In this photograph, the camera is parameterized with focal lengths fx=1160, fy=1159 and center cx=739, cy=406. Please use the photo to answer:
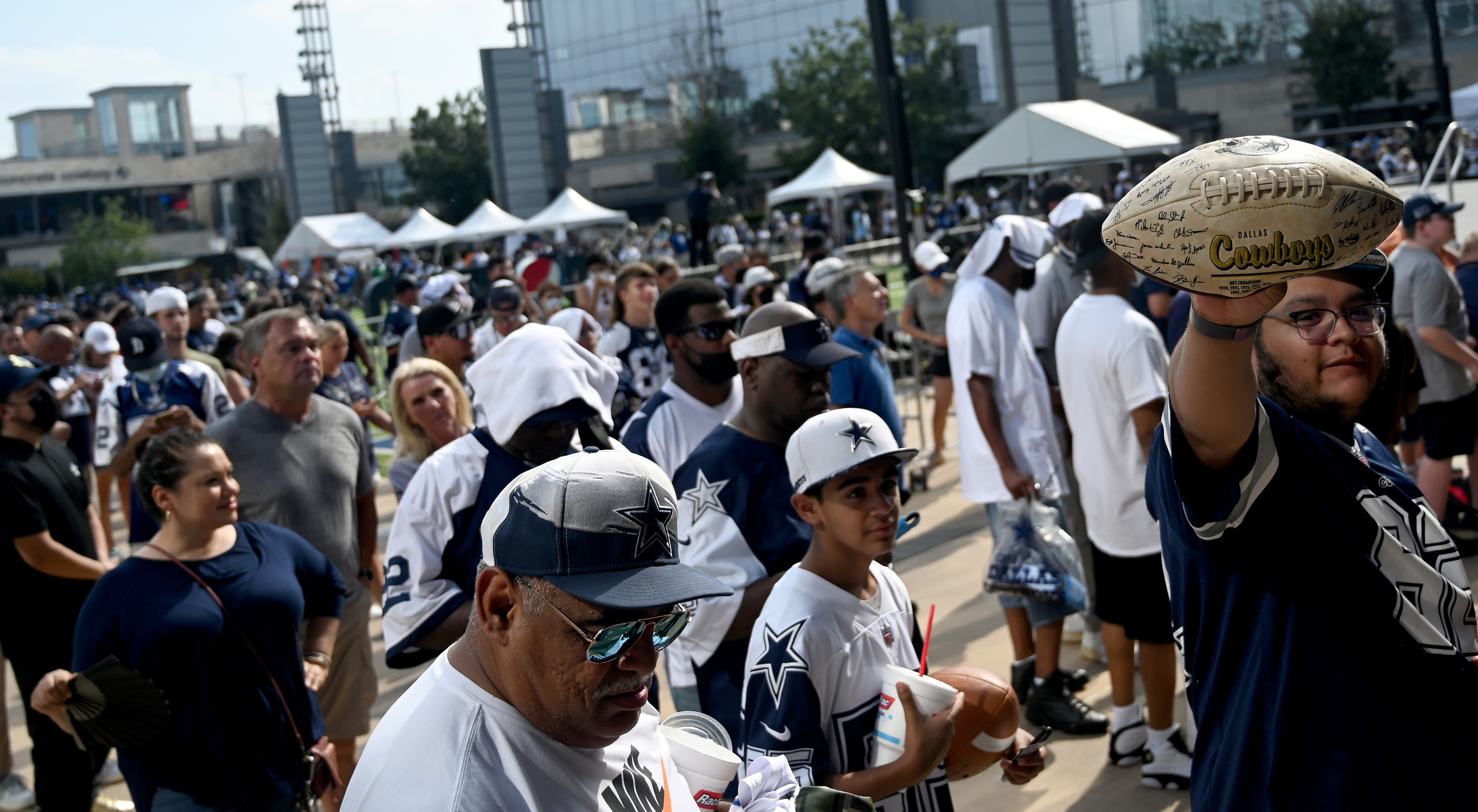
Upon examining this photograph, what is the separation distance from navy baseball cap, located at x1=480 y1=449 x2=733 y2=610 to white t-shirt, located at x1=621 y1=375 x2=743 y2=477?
294 centimetres

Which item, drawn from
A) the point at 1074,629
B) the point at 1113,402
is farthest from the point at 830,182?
the point at 1113,402

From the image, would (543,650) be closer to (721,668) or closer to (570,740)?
(570,740)

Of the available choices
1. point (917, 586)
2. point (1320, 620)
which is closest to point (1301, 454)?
point (1320, 620)

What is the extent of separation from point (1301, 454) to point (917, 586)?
18.2 feet

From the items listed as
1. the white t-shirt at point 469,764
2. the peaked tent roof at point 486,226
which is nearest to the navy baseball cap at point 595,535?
the white t-shirt at point 469,764

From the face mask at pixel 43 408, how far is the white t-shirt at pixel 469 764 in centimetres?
443

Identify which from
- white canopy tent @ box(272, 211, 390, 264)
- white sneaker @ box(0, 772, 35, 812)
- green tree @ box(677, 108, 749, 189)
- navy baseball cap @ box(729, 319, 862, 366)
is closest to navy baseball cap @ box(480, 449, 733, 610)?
navy baseball cap @ box(729, 319, 862, 366)

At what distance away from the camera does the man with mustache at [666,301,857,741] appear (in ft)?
11.5

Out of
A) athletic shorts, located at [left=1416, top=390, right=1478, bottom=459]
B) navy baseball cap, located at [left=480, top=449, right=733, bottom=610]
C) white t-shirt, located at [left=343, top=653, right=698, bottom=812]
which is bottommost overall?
athletic shorts, located at [left=1416, top=390, right=1478, bottom=459]

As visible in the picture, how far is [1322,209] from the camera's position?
157 centimetres

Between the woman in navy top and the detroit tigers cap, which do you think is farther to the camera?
the woman in navy top

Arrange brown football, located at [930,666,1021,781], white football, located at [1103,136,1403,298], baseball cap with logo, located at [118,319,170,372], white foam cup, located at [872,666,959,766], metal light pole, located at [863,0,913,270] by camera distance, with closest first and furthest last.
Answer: white football, located at [1103,136,1403,298] → white foam cup, located at [872,666,959,766] → brown football, located at [930,666,1021,781] → baseball cap with logo, located at [118,319,170,372] → metal light pole, located at [863,0,913,270]

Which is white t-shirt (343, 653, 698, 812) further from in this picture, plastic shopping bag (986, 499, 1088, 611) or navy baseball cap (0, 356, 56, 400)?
navy baseball cap (0, 356, 56, 400)

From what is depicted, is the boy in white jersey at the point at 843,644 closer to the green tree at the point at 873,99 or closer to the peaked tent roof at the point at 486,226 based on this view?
the peaked tent roof at the point at 486,226
